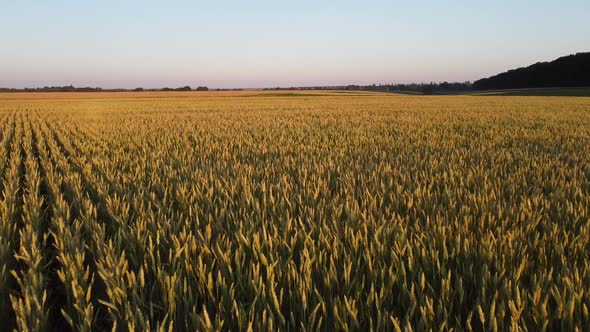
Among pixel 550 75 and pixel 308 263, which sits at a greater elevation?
pixel 550 75

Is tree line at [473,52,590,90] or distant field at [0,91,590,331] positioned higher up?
tree line at [473,52,590,90]

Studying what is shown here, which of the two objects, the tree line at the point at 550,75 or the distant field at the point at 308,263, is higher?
the tree line at the point at 550,75

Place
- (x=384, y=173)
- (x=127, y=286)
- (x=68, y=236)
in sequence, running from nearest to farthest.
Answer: (x=127, y=286)
(x=68, y=236)
(x=384, y=173)

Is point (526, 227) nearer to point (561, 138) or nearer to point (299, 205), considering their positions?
point (299, 205)

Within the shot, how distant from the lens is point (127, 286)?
81.0 inches

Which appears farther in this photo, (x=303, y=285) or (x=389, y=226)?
(x=389, y=226)

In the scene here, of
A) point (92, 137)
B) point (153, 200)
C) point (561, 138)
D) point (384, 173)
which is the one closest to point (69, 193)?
point (153, 200)

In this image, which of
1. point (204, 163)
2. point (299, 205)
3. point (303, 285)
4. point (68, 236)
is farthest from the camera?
point (204, 163)

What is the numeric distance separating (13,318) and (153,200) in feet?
4.89

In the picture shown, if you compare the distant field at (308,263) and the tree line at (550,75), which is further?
the tree line at (550,75)

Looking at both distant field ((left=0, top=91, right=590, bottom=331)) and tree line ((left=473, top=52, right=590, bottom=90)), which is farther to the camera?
tree line ((left=473, top=52, right=590, bottom=90))

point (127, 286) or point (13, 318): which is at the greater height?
point (127, 286)

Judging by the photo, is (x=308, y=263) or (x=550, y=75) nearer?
(x=308, y=263)

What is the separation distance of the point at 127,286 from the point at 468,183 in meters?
3.30
